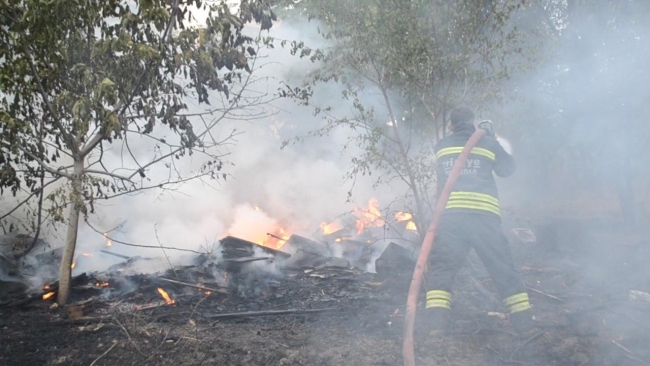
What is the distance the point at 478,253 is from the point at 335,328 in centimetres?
163

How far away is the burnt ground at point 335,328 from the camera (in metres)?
3.92

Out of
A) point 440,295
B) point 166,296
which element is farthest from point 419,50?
point 166,296

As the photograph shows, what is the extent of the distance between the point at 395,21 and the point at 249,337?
3.77 metres

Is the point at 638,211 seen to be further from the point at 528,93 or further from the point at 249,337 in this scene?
the point at 249,337

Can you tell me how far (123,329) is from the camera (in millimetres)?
4230

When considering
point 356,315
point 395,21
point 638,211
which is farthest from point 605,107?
point 356,315

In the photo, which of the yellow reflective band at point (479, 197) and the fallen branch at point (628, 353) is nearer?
the fallen branch at point (628, 353)

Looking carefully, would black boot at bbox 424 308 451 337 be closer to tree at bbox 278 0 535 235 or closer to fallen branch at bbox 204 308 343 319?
fallen branch at bbox 204 308 343 319

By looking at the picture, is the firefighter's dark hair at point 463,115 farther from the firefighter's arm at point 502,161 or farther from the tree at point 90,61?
the tree at point 90,61

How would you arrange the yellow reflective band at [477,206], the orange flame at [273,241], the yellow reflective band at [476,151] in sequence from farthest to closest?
1. the orange flame at [273,241]
2. the yellow reflective band at [476,151]
3. the yellow reflective band at [477,206]

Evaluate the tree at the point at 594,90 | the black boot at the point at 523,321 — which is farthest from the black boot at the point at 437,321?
the tree at the point at 594,90

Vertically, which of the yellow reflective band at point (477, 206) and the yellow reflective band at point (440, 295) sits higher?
the yellow reflective band at point (477, 206)

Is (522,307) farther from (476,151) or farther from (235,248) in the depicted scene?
(235,248)

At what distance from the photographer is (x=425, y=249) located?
13.8 ft
